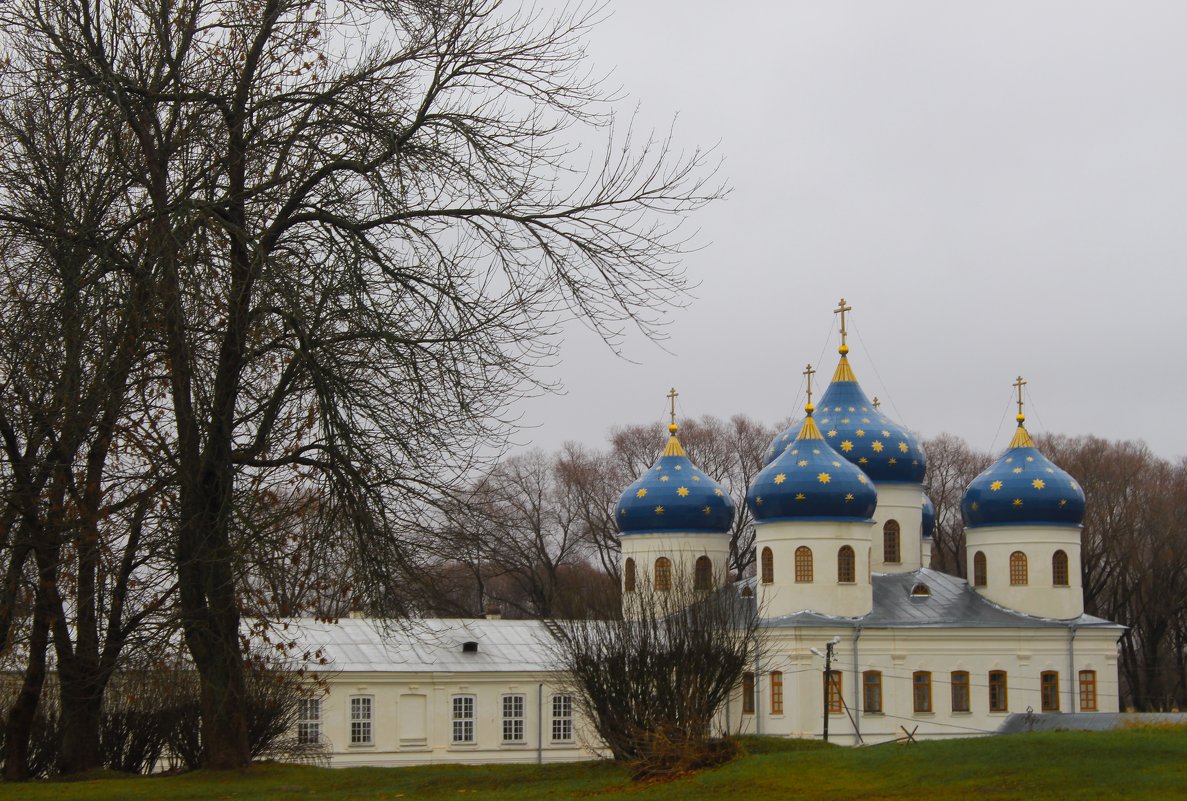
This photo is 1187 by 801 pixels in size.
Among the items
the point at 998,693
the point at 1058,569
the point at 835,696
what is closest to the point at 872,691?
the point at 835,696

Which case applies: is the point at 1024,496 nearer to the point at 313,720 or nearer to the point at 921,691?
the point at 921,691

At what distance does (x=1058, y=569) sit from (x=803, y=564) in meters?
6.79

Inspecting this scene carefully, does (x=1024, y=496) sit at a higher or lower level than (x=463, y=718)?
higher

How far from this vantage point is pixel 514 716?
39031mm

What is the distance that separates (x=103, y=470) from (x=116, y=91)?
3513mm

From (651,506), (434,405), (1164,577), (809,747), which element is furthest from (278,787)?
(1164,577)

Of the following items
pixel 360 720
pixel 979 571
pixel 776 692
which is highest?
pixel 979 571

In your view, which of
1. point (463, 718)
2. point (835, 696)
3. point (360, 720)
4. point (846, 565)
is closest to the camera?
point (835, 696)

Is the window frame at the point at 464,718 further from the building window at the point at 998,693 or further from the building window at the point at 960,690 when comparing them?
the building window at the point at 998,693

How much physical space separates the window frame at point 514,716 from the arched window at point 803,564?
25.2 ft

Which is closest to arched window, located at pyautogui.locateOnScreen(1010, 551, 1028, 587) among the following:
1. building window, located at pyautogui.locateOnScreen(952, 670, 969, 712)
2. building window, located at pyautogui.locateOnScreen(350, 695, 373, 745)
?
building window, located at pyautogui.locateOnScreen(952, 670, 969, 712)

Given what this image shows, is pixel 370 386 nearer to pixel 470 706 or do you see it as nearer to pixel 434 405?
pixel 434 405

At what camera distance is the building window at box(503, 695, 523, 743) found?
38.8m

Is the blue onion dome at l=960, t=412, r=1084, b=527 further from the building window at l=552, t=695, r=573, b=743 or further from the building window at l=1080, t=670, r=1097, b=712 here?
the building window at l=552, t=695, r=573, b=743
